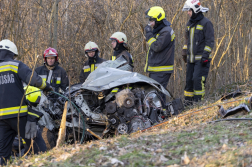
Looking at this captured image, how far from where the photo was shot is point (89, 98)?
571 cm

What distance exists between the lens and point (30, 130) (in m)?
4.68

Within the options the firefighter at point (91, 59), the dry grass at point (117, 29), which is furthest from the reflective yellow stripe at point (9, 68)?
the dry grass at point (117, 29)

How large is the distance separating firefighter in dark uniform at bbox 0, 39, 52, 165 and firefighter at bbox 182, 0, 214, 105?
354cm

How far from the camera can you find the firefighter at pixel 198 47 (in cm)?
677

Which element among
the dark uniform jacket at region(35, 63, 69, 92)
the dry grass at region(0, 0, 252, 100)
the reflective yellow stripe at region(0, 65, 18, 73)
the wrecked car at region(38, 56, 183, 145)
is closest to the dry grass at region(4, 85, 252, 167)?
the wrecked car at region(38, 56, 183, 145)

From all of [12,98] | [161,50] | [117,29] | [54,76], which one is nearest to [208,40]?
[161,50]

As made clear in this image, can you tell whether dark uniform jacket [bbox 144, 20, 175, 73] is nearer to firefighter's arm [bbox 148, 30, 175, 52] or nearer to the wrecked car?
firefighter's arm [bbox 148, 30, 175, 52]

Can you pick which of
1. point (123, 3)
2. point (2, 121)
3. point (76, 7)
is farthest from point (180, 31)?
point (2, 121)

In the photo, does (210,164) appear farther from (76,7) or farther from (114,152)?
(76,7)

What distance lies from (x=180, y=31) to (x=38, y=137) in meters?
6.19

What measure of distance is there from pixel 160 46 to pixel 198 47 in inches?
44.2

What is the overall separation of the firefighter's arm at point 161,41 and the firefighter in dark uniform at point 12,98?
8.60ft

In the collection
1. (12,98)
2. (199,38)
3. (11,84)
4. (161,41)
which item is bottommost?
(12,98)

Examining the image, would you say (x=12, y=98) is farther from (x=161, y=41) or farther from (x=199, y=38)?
(x=199, y=38)
